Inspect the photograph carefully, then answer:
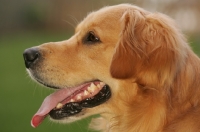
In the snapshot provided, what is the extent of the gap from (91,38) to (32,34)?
25717mm

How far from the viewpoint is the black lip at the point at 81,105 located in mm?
3857

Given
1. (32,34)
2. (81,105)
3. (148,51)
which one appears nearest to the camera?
(148,51)

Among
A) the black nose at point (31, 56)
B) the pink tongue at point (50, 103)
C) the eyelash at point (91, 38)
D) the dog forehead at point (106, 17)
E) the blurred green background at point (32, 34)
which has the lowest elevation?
the blurred green background at point (32, 34)

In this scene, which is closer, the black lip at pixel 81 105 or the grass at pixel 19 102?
the black lip at pixel 81 105

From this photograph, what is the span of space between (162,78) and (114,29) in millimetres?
650

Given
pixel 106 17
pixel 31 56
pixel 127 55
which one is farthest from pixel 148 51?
pixel 31 56

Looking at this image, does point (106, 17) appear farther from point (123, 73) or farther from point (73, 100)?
point (73, 100)

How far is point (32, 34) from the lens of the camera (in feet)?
96.1

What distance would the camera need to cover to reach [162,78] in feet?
11.5

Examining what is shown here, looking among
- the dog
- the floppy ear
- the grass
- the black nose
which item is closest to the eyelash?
the dog

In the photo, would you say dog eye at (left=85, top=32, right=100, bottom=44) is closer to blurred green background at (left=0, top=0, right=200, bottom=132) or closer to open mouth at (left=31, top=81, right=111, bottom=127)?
open mouth at (left=31, top=81, right=111, bottom=127)

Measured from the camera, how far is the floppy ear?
137 inches

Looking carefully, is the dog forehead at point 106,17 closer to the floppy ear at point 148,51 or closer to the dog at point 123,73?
the dog at point 123,73

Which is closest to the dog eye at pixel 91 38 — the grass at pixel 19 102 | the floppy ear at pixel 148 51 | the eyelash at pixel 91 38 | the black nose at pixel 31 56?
the eyelash at pixel 91 38
